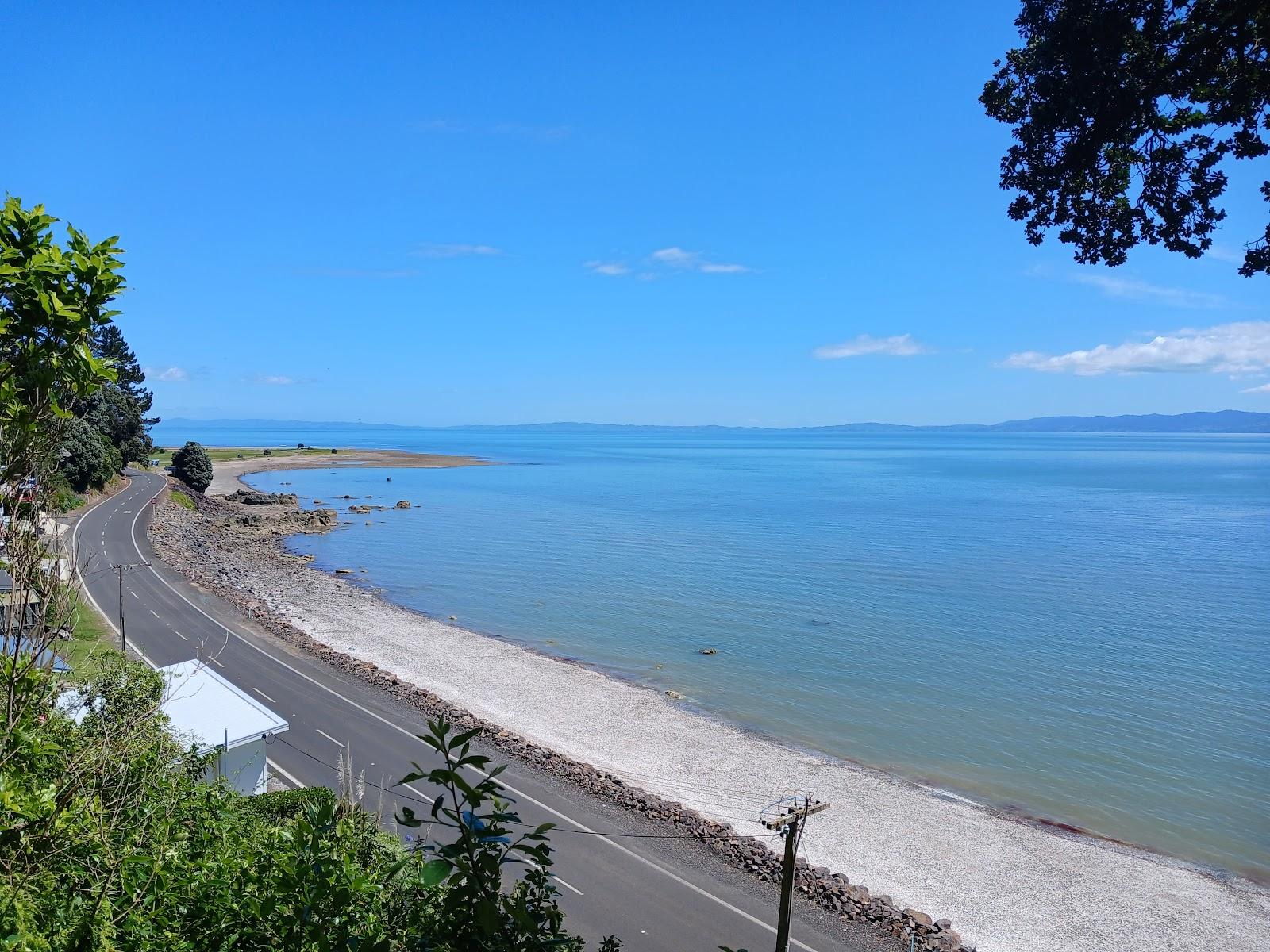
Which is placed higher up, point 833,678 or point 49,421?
point 49,421

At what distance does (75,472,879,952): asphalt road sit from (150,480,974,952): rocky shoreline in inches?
22.4

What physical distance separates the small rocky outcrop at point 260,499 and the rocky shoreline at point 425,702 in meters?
9.26

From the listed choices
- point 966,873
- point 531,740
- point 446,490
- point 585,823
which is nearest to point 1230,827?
point 966,873

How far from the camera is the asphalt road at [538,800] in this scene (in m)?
14.5

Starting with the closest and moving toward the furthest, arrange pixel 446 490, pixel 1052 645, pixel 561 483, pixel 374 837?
1. pixel 374 837
2. pixel 1052 645
3. pixel 446 490
4. pixel 561 483

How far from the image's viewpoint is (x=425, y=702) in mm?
27219

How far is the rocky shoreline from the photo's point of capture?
1578cm

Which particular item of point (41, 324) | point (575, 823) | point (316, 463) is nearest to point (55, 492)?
point (41, 324)

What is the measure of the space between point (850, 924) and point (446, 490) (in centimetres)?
10264

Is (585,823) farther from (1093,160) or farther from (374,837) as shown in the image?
(1093,160)

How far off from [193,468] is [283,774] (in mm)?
70909

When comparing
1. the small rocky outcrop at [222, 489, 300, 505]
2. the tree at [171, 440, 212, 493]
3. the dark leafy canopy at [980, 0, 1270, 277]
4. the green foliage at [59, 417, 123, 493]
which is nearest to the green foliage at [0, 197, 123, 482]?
the dark leafy canopy at [980, 0, 1270, 277]

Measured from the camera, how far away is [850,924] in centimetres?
1525

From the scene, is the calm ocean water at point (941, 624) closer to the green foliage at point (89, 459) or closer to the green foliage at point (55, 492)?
the green foliage at point (89, 459)
